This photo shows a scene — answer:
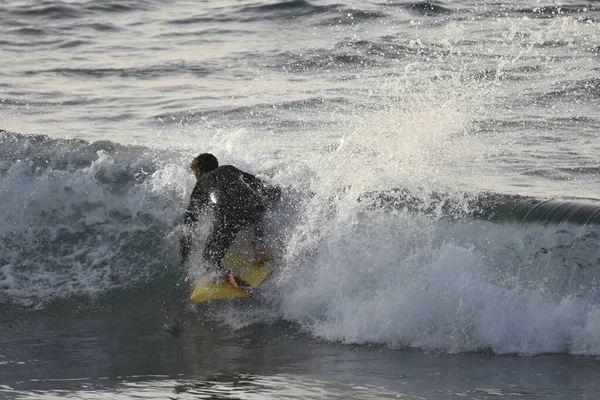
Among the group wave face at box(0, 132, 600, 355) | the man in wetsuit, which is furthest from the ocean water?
the man in wetsuit

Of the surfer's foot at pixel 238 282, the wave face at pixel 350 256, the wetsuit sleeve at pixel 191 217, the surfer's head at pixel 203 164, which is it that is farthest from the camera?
the surfer's head at pixel 203 164

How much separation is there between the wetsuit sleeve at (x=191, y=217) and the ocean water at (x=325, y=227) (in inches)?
4.8

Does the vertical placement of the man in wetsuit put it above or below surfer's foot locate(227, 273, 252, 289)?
above

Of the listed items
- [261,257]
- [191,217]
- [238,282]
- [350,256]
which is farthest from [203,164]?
[350,256]

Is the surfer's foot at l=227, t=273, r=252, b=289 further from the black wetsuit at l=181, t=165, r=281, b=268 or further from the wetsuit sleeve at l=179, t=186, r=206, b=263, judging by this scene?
the wetsuit sleeve at l=179, t=186, r=206, b=263

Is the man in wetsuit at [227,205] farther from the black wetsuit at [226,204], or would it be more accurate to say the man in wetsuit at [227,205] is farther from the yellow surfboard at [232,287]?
the yellow surfboard at [232,287]

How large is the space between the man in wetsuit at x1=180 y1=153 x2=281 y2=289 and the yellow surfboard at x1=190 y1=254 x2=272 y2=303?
0.10m

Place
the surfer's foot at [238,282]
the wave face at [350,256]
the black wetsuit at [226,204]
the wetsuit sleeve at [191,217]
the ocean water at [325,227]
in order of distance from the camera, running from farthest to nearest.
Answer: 1. the wetsuit sleeve at [191,217]
2. the black wetsuit at [226,204]
3. the surfer's foot at [238,282]
4. the wave face at [350,256]
5. the ocean water at [325,227]

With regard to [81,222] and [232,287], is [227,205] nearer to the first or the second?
[232,287]

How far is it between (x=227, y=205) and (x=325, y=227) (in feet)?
3.08

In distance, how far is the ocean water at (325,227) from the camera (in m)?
7.42

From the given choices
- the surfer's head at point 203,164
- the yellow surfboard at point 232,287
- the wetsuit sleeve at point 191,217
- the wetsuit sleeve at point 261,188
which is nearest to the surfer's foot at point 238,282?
the yellow surfboard at point 232,287

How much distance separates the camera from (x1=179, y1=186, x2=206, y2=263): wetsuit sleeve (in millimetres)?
8961

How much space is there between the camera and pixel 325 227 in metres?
9.20
